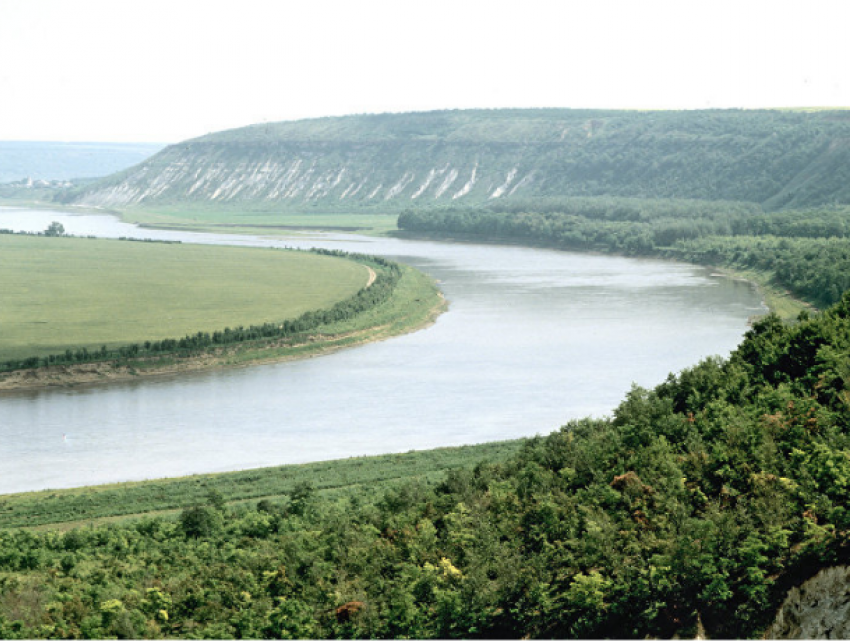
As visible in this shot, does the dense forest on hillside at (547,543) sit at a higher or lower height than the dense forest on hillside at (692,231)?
lower

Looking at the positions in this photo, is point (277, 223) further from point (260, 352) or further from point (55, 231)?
point (260, 352)

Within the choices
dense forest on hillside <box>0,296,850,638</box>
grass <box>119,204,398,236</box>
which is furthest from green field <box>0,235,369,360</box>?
grass <box>119,204,398,236</box>

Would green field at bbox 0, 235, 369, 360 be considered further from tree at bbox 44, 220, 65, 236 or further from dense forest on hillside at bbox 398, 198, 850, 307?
dense forest on hillside at bbox 398, 198, 850, 307

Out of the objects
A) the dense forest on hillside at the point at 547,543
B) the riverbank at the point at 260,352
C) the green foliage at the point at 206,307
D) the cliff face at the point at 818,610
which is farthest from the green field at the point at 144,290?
the cliff face at the point at 818,610

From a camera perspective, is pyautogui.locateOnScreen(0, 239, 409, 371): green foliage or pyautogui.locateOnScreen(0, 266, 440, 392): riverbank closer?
pyautogui.locateOnScreen(0, 266, 440, 392): riverbank

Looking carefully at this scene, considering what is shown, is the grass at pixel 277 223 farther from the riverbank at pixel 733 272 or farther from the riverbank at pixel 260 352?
the riverbank at pixel 260 352

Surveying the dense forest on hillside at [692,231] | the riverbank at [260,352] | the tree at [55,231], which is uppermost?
the dense forest on hillside at [692,231]
